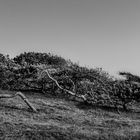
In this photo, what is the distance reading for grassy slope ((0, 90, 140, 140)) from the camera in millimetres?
5820

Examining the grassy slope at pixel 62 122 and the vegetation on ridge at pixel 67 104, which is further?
the vegetation on ridge at pixel 67 104

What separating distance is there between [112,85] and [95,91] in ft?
2.59

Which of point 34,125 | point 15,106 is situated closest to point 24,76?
point 15,106

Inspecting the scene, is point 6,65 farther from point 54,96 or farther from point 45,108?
point 45,108

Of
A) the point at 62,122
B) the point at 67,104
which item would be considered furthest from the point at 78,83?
the point at 62,122

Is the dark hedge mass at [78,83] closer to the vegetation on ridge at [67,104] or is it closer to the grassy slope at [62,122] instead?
the vegetation on ridge at [67,104]

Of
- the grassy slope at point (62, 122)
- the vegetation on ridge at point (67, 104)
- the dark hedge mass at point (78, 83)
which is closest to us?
the grassy slope at point (62, 122)

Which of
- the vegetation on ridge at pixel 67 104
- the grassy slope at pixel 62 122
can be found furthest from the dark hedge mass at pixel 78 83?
the grassy slope at pixel 62 122

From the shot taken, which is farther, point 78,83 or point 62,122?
point 78,83

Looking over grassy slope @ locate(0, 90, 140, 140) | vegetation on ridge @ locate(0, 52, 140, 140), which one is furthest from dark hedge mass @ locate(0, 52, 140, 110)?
grassy slope @ locate(0, 90, 140, 140)

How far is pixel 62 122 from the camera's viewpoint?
7195mm

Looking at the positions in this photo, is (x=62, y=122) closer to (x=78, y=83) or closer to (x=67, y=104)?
(x=67, y=104)

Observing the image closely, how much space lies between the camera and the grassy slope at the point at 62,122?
19.1 feet

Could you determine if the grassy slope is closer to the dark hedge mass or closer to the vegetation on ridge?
the vegetation on ridge
